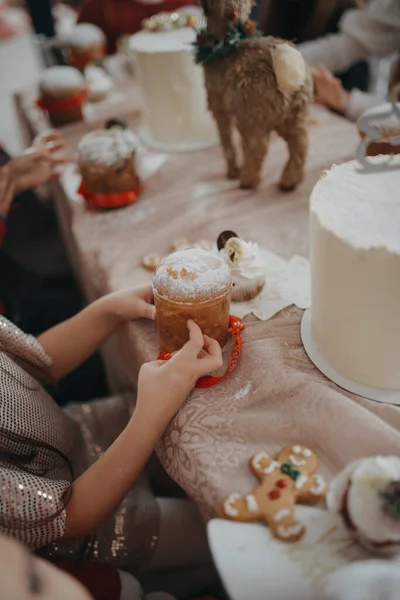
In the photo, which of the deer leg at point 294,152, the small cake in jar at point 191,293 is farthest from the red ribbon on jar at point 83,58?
the small cake in jar at point 191,293

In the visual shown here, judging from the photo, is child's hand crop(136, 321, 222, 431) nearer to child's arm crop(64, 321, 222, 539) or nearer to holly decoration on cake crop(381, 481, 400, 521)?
child's arm crop(64, 321, 222, 539)

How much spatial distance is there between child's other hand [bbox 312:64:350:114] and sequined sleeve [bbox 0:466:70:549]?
4.28 ft

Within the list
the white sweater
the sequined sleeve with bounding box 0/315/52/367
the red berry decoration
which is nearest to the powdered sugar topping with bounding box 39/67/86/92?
the white sweater

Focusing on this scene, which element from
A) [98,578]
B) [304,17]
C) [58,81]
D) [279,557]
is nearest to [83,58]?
[58,81]

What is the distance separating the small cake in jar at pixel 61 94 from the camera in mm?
1512

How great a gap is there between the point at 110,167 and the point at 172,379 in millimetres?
625

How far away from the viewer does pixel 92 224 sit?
1.17 meters

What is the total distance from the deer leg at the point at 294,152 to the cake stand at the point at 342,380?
47 centimetres

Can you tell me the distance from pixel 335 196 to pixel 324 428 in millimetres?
286

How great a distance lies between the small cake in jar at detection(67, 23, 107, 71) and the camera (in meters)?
1.85

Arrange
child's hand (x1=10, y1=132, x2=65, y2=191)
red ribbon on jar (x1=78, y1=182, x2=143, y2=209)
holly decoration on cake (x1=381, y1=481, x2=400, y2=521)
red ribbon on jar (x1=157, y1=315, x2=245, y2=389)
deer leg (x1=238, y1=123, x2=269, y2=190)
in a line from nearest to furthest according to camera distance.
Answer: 1. holly decoration on cake (x1=381, y1=481, x2=400, y2=521)
2. red ribbon on jar (x1=157, y1=315, x2=245, y2=389)
3. deer leg (x1=238, y1=123, x2=269, y2=190)
4. red ribbon on jar (x1=78, y1=182, x2=143, y2=209)
5. child's hand (x1=10, y1=132, x2=65, y2=191)

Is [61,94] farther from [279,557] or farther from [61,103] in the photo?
[279,557]

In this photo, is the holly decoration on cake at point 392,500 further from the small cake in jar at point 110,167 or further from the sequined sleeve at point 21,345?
the small cake in jar at point 110,167

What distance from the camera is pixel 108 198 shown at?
119 cm
